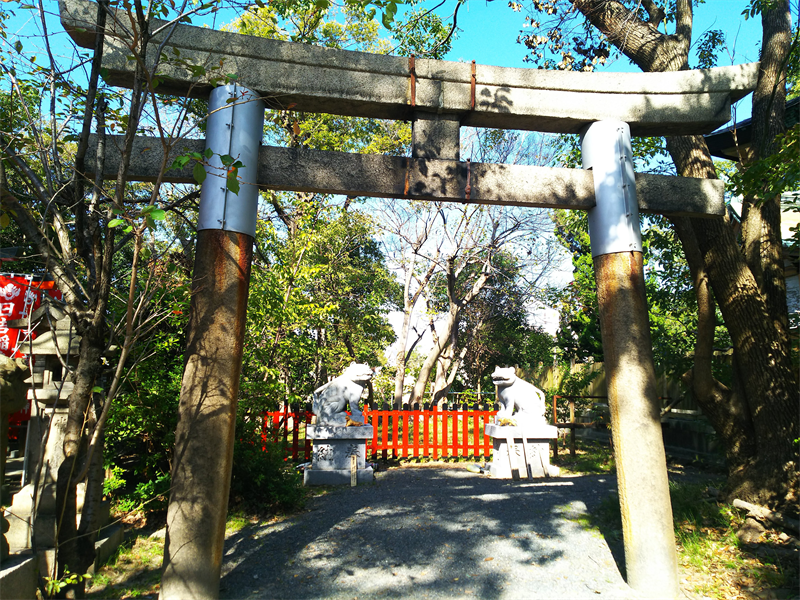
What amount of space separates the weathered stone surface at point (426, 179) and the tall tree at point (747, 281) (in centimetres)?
174

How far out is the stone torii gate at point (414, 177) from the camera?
3.38 metres

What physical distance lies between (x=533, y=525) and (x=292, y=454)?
4939 mm

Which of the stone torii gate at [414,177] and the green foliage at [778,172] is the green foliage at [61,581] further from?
the green foliage at [778,172]

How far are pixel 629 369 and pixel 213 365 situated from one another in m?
2.99

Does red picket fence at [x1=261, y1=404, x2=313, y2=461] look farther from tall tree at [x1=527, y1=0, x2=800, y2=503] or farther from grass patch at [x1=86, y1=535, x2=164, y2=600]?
tall tree at [x1=527, y1=0, x2=800, y2=503]

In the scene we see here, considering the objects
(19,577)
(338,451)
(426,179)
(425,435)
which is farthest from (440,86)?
(425,435)

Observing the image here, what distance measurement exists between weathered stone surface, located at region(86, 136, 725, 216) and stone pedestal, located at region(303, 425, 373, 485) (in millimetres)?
5104

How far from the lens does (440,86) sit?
406cm

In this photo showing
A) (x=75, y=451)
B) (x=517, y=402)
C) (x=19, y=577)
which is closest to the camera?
(x=19, y=577)

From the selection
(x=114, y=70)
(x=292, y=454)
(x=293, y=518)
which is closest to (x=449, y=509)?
(x=293, y=518)

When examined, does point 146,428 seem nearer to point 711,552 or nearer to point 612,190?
point 612,190

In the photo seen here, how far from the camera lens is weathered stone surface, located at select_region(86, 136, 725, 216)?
12.0ft

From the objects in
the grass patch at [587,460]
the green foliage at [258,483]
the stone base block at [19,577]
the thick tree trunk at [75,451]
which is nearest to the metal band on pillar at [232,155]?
the thick tree trunk at [75,451]

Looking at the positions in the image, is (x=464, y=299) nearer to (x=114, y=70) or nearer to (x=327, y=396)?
(x=327, y=396)
